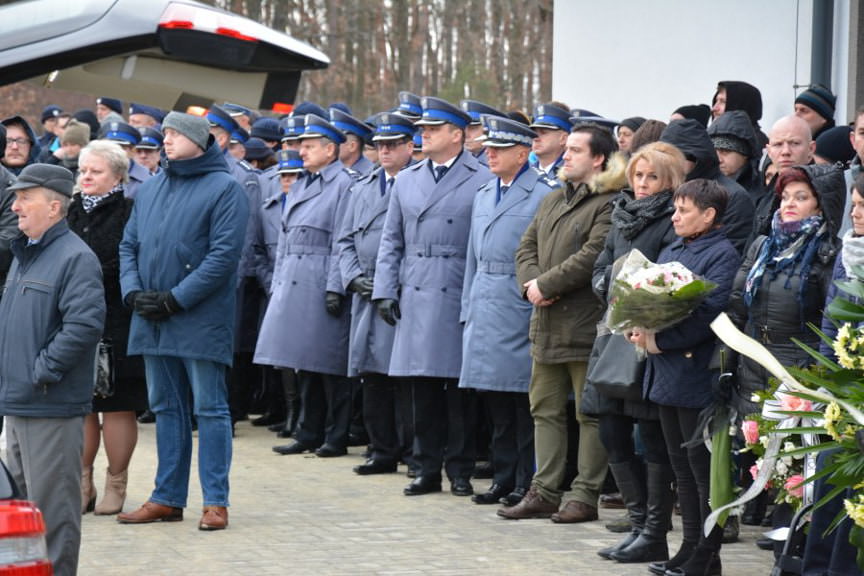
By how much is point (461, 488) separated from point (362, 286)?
Result: 5.37 feet

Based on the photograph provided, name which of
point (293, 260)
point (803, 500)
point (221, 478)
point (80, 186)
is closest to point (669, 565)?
point (803, 500)

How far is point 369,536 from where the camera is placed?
8359 millimetres

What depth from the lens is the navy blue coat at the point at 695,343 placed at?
23.9 ft

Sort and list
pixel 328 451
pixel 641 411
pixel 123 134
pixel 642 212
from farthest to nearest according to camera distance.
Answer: pixel 123 134
pixel 328 451
pixel 642 212
pixel 641 411

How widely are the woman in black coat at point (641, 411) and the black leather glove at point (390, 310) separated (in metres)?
2.13

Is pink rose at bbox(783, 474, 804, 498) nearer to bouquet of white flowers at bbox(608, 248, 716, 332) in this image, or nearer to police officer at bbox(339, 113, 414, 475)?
bouquet of white flowers at bbox(608, 248, 716, 332)

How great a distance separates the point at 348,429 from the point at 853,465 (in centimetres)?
617

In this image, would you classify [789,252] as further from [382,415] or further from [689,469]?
[382,415]

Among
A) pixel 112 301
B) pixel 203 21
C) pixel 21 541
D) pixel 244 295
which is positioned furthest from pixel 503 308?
pixel 21 541

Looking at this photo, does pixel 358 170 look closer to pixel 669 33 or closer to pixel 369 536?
pixel 669 33

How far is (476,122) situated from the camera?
448 inches

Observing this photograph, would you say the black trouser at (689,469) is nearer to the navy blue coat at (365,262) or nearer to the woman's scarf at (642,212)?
the woman's scarf at (642,212)

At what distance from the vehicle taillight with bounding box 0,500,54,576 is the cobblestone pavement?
10.6ft

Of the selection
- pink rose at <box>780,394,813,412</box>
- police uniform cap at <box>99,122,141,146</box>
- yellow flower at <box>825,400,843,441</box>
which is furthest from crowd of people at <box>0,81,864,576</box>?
police uniform cap at <box>99,122,141,146</box>
